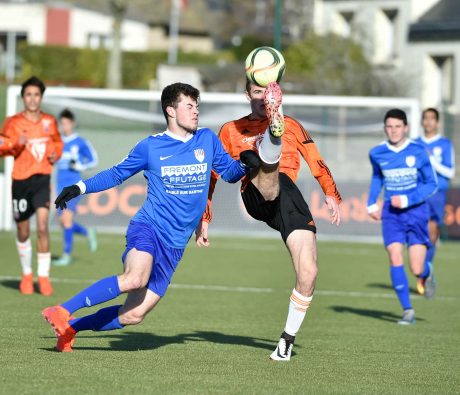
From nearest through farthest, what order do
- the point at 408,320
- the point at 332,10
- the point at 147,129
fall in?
the point at 408,320
the point at 147,129
the point at 332,10

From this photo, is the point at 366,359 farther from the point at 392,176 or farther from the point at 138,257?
the point at 392,176

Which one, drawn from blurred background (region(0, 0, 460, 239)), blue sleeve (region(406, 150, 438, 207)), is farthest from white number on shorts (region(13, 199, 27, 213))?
blurred background (region(0, 0, 460, 239))

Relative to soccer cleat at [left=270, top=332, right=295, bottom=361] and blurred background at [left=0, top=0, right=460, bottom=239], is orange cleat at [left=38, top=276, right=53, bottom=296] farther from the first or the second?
blurred background at [left=0, top=0, right=460, bottom=239]

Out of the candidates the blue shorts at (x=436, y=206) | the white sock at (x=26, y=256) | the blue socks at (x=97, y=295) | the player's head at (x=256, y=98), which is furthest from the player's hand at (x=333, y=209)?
the blue shorts at (x=436, y=206)

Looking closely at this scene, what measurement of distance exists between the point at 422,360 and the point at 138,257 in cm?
239

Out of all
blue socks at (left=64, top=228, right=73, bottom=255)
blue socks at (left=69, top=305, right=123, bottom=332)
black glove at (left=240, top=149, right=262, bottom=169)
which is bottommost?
blue socks at (left=64, top=228, right=73, bottom=255)

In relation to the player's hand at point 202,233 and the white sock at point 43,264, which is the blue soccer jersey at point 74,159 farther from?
the player's hand at point 202,233

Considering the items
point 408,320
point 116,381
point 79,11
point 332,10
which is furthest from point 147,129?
point 79,11

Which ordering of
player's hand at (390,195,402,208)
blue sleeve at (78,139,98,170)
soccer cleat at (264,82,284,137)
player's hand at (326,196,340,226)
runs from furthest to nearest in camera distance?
blue sleeve at (78,139,98,170) < player's hand at (390,195,402,208) < player's hand at (326,196,340,226) < soccer cleat at (264,82,284,137)

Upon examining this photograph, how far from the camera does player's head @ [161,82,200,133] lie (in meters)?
8.25

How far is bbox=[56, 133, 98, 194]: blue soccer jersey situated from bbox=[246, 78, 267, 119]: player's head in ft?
29.5

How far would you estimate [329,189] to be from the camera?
28.2 ft

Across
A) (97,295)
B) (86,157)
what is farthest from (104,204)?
(97,295)

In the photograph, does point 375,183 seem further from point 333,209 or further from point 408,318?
point 333,209
